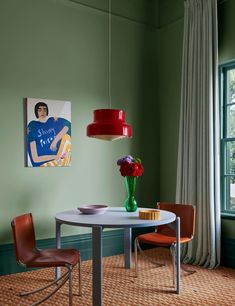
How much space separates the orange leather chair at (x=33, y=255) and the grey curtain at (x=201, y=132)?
6.17 feet

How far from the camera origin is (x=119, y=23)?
220 inches

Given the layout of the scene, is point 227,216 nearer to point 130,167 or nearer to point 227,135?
point 227,135

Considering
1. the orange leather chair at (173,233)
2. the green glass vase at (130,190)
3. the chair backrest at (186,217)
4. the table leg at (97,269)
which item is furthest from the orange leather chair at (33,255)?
the chair backrest at (186,217)

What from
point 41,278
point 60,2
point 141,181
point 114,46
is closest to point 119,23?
point 114,46

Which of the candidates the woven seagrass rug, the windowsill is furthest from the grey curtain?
the woven seagrass rug

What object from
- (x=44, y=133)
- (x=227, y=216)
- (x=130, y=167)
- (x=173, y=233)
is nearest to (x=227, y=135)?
(x=227, y=216)

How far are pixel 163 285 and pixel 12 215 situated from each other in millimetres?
1925

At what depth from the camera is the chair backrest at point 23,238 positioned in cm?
351

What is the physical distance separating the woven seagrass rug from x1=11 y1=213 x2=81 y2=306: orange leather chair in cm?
22

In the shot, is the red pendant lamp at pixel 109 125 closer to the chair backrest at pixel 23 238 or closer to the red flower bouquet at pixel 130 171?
the red flower bouquet at pixel 130 171

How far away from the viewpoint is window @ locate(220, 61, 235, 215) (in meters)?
4.99

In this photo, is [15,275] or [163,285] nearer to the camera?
[163,285]

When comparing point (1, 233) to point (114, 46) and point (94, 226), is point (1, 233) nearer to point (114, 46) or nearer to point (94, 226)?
point (94, 226)

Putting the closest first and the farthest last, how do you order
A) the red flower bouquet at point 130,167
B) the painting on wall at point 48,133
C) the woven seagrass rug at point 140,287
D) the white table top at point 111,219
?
the white table top at point 111,219 < the woven seagrass rug at point 140,287 < the red flower bouquet at point 130,167 < the painting on wall at point 48,133
